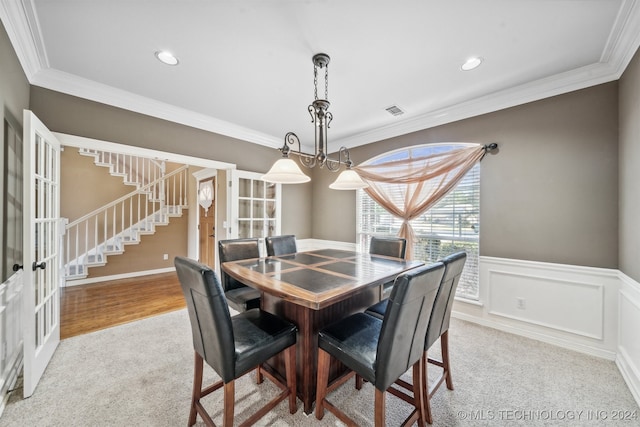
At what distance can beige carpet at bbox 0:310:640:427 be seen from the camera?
61.6 inches

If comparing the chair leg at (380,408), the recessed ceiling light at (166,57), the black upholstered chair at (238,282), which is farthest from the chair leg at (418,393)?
the recessed ceiling light at (166,57)

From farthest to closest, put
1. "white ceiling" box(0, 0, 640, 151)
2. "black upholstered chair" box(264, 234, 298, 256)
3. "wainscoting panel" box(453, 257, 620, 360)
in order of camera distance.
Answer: "black upholstered chair" box(264, 234, 298, 256) < "wainscoting panel" box(453, 257, 620, 360) < "white ceiling" box(0, 0, 640, 151)

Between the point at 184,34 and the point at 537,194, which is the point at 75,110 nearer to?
the point at 184,34

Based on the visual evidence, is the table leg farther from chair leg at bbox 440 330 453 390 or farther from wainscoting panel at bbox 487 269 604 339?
wainscoting panel at bbox 487 269 604 339

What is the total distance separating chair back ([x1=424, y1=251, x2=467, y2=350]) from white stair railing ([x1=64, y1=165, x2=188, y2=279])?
5.26 m

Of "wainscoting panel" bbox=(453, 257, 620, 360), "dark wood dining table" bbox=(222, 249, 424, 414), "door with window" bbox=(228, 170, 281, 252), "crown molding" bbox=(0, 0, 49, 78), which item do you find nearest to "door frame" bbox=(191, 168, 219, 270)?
"door with window" bbox=(228, 170, 281, 252)

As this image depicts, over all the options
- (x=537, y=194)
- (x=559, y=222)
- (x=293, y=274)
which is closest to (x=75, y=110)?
(x=293, y=274)

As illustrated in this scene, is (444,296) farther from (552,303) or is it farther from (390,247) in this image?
(552,303)

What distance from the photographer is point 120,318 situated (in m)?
3.05

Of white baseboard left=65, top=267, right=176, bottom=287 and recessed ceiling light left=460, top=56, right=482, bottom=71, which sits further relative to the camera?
white baseboard left=65, top=267, right=176, bottom=287

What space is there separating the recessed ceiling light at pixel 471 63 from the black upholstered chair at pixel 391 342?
2.01m

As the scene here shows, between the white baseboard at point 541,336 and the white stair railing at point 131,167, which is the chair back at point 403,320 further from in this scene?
the white stair railing at point 131,167

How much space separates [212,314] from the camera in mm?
1212

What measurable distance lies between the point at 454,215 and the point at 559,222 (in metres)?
0.99
